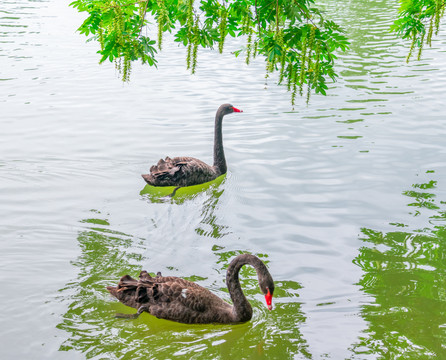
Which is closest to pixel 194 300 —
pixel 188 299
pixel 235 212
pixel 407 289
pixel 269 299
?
pixel 188 299

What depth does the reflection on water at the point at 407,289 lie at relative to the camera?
6.37 m

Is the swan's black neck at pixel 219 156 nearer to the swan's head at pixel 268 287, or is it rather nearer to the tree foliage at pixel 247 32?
the tree foliage at pixel 247 32

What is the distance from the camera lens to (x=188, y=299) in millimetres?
6785

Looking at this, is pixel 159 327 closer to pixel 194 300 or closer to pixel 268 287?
pixel 194 300

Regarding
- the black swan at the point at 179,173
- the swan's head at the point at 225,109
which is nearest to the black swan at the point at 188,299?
the black swan at the point at 179,173

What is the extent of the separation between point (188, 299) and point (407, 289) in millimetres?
2723

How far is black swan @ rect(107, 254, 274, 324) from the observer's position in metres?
6.77

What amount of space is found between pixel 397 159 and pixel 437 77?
6197 millimetres

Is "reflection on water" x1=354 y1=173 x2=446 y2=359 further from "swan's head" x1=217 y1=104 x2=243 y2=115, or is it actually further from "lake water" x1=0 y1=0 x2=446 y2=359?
"swan's head" x1=217 y1=104 x2=243 y2=115

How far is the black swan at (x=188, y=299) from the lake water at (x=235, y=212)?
17 cm

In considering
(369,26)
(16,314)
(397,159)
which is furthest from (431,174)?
(369,26)

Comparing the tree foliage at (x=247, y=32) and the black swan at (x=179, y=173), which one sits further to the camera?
the black swan at (x=179, y=173)

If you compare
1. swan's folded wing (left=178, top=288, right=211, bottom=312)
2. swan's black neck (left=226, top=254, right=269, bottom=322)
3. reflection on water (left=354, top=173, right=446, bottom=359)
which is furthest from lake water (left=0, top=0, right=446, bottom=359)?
swan's folded wing (left=178, top=288, right=211, bottom=312)

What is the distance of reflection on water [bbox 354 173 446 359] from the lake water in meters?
0.02
